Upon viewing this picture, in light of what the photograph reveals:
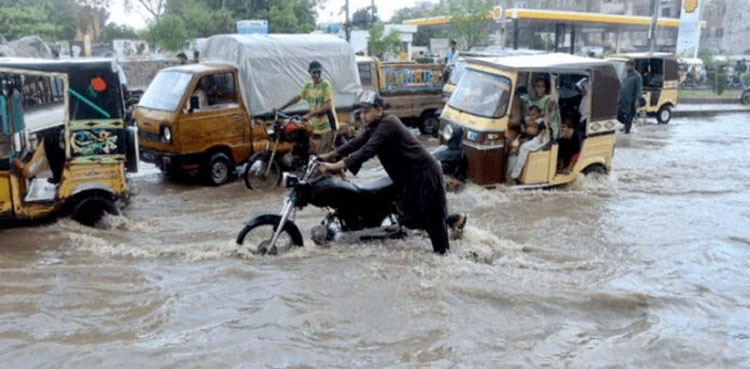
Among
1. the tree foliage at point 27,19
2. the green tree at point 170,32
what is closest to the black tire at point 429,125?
the green tree at point 170,32

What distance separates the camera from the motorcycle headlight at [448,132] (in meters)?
9.34

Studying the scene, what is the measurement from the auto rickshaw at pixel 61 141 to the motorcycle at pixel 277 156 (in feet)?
7.25

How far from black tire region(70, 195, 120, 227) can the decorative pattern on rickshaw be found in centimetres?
51

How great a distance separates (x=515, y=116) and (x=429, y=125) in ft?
21.8

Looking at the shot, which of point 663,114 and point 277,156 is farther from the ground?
point 277,156

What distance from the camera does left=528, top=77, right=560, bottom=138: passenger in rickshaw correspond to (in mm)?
9125

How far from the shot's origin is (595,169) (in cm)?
1000

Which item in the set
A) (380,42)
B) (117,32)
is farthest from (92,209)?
(117,32)

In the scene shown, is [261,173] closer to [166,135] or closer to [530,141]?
[166,135]

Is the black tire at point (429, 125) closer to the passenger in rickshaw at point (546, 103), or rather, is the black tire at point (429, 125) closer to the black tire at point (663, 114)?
the passenger in rickshaw at point (546, 103)

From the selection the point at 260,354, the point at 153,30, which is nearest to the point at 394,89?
the point at 260,354

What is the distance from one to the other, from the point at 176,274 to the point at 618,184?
7097 millimetres

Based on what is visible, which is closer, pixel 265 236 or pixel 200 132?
pixel 265 236

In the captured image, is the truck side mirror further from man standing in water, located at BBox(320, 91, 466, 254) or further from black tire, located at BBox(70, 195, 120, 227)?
man standing in water, located at BBox(320, 91, 466, 254)
